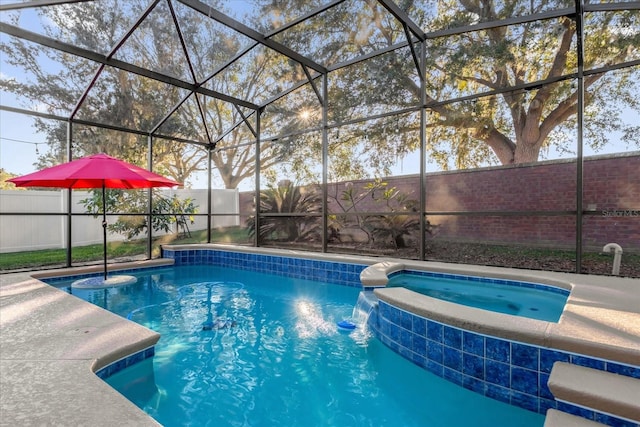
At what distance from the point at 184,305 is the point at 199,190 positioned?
7.26m

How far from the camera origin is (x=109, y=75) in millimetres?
7488

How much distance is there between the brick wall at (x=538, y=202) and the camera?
201 inches

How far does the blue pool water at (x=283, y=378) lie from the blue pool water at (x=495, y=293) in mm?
1274

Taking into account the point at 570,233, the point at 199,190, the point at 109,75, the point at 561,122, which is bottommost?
the point at 570,233

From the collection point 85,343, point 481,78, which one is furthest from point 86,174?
point 481,78

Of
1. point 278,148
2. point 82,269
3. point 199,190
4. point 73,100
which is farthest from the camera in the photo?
point 199,190

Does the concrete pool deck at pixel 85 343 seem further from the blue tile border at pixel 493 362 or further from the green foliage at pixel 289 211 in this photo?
the green foliage at pixel 289 211

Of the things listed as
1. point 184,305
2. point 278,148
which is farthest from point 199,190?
point 184,305

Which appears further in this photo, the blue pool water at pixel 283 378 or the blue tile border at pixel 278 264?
the blue tile border at pixel 278 264

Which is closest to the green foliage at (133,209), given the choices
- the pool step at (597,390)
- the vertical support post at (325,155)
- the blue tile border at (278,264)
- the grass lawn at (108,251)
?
the grass lawn at (108,251)

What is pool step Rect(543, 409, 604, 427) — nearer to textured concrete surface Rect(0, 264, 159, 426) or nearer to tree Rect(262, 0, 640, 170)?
textured concrete surface Rect(0, 264, 159, 426)

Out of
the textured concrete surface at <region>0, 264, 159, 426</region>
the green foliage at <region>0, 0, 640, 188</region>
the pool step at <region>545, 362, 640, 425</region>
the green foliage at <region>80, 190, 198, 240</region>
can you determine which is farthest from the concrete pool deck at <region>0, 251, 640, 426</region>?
the green foliage at <region>80, 190, 198, 240</region>

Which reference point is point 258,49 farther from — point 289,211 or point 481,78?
point 481,78

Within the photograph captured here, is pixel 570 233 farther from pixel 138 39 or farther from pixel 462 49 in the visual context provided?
pixel 138 39
